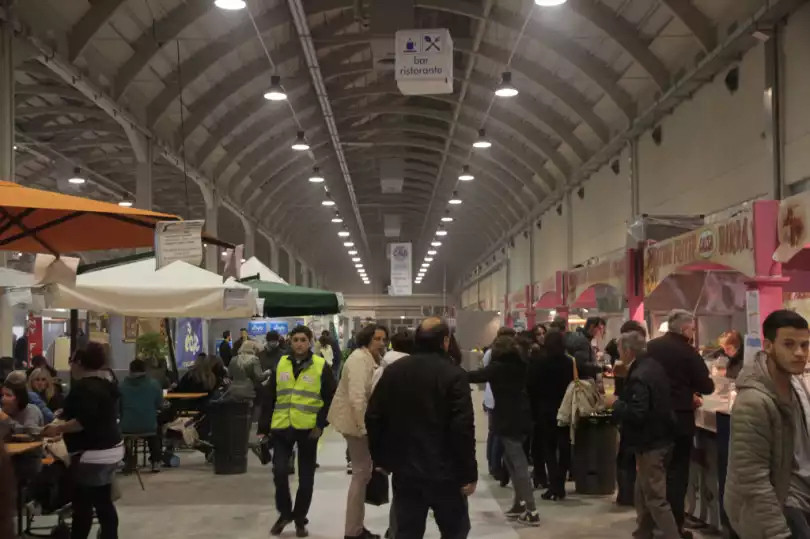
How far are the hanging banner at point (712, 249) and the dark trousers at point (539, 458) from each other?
2.34 m

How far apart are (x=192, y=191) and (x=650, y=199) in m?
12.2

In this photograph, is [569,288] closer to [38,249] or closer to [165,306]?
[165,306]

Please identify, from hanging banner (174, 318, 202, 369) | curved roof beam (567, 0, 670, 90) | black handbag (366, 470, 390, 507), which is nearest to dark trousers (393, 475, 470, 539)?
black handbag (366, 470, 390, 507)

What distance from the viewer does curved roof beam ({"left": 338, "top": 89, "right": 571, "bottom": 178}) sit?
20.1 meters

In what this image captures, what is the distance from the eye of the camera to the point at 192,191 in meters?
23.7

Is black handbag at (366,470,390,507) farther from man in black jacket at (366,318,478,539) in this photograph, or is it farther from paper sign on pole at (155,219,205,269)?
paper sign on pole at (155,219,205,269)

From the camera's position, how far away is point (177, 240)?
19.0 feet

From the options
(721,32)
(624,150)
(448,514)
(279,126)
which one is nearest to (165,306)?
(448,514)

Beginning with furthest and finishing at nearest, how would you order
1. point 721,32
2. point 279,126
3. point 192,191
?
point 192,191
point 279,126
point 721,32

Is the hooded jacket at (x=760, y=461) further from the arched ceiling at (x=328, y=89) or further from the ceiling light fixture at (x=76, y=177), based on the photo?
the ceiling light fixture at (x=76, y=177)

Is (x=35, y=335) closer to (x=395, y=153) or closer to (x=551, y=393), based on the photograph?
(x=395, y=153)

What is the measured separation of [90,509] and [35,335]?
49.6 feet

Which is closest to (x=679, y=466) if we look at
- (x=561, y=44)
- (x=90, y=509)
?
(x=90, y=509)

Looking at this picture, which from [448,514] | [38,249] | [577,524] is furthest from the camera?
[577,524]
